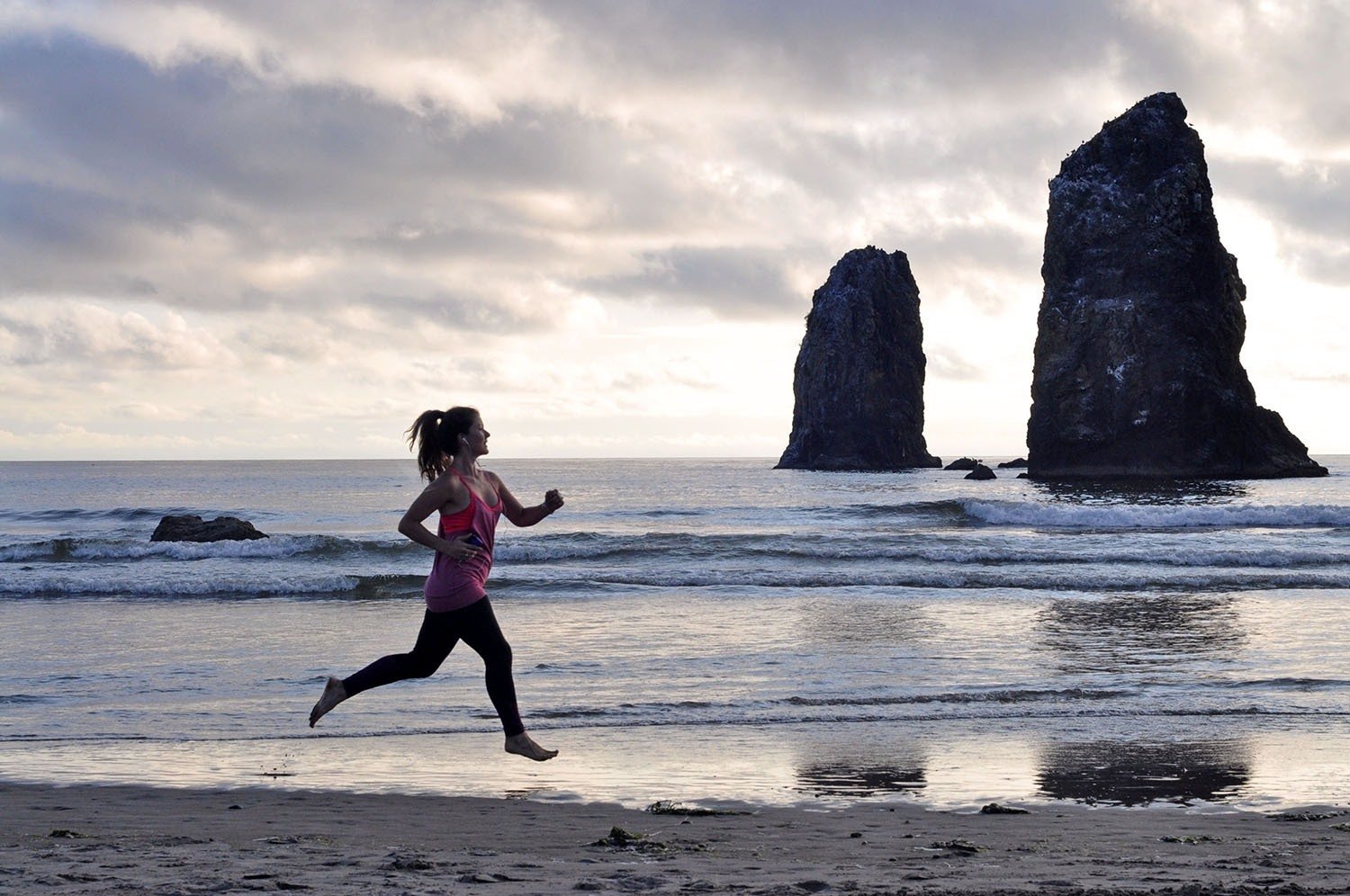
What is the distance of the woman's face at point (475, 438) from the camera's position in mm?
6152

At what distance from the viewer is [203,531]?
1075 inches

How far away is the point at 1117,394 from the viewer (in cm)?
6856

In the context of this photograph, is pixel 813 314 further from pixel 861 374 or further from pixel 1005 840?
pixel 1005 840

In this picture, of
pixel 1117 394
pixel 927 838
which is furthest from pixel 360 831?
pixel 1117 394

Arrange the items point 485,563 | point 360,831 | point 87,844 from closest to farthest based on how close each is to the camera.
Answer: point 87,844
point 360,831
point 485,563

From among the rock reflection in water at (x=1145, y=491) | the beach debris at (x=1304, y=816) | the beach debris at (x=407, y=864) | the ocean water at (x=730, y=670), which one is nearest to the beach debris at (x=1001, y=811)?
the ocean water at (x=730, y=670)

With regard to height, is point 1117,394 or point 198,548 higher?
point 1117,394

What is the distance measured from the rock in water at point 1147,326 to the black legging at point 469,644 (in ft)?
218

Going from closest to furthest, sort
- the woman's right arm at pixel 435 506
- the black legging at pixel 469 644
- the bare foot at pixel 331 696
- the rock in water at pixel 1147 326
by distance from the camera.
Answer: the woman's right arm at pixel 435 506 < the black legging at pixel 469 644 < the bare foot at pixel 331 696 < the rock in water at pixel 1147 326

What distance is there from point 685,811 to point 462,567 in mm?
1634

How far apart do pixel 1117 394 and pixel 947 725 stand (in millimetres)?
64784

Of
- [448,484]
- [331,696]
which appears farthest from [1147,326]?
[448,484]

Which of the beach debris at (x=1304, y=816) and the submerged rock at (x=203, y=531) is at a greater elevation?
the submerged rock at (x=203, y=531)

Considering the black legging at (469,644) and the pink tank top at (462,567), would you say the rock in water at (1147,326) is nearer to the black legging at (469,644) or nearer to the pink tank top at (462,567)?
the black legging at (469,644)
